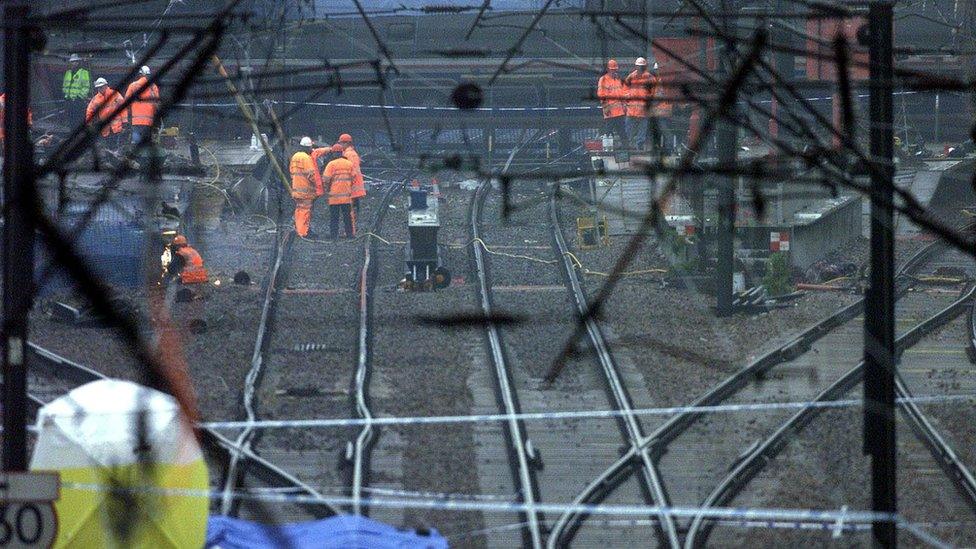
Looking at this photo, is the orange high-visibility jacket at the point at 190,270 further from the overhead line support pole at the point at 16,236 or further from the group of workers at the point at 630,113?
the overhead line support pole at the point at 16,236

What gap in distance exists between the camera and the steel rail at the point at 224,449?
6438 millimetres

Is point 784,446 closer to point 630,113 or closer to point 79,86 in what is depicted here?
point 630,113

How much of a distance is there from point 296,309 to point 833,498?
16.8 feet

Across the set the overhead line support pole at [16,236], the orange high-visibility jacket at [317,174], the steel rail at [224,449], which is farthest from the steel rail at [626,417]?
the orange high-visibility jacket at [317,174]

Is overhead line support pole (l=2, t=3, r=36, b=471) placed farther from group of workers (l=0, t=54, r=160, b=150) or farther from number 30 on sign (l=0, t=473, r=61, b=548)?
group of workers (l=0, t=54, r=160, b=150)

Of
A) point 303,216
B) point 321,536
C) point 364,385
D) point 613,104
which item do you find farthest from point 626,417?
point 613,104

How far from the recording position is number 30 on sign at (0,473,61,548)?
428 centimetres

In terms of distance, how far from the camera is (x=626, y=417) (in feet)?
25.8

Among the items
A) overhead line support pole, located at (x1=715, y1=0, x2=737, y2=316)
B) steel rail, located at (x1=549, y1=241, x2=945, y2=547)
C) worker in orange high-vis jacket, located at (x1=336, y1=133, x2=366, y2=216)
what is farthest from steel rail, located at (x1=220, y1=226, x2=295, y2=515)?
overhead line support pole, located at (x1=715, y1=0, x2=737, y2=316)

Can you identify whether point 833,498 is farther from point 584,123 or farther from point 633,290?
point 584,123

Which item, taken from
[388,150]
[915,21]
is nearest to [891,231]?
[388,150]

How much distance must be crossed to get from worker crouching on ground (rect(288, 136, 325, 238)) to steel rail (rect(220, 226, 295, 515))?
0.18 meters

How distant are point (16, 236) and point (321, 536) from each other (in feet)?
6.03

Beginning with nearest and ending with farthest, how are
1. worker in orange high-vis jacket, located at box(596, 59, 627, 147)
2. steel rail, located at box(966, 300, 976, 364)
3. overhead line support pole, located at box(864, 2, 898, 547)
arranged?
overhead line support pole, located at box(864, 2, 898, 547)
steel rail, located at box(966, 300, 976, 364)
worker in orange high-vis jacket, located at box(596, 59, 627, 147)
